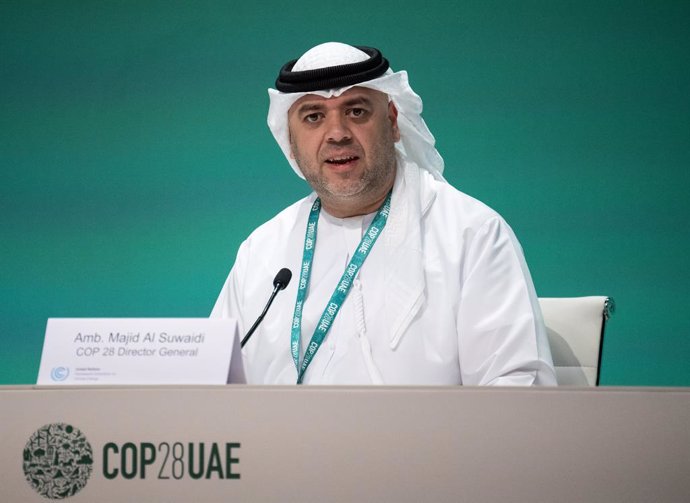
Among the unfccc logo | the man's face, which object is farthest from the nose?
the unfccc logo

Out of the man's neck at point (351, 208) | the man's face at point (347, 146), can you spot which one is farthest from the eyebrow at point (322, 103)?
the man's neck at point (351, 208)

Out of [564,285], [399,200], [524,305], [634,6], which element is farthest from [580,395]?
[634,6]

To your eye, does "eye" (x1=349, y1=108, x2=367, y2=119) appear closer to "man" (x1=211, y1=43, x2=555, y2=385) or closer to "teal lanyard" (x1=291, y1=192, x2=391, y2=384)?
"man" (x1=211, y1=43, x2=555, y2=385)

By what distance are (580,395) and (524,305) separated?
3.85 ft

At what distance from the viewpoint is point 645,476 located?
4.33 feet

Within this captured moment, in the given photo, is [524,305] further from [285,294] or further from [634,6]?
[634,6]

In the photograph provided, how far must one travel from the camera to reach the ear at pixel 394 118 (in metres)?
3.02

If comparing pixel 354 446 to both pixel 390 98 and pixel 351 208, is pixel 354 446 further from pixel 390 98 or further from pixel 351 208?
pixel 390 98

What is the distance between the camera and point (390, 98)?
119 inches

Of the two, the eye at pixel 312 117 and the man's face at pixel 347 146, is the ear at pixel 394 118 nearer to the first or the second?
the man's face at pixel 347 146

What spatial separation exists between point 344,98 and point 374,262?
1.69 feet

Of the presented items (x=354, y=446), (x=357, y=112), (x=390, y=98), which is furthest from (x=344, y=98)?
(x=354, y=446)

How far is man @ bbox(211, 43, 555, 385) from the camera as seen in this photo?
8.41ft

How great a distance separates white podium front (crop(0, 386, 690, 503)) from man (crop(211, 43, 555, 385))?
3.43ft
